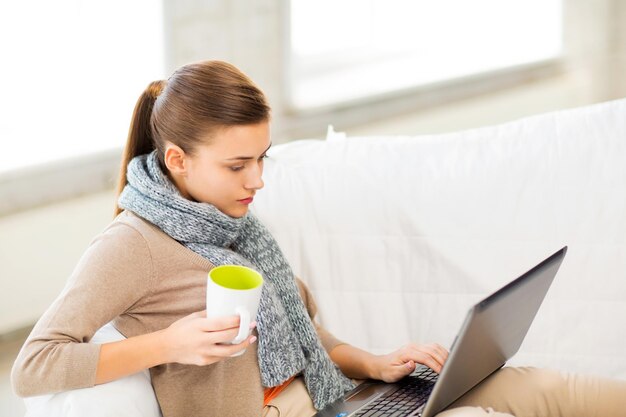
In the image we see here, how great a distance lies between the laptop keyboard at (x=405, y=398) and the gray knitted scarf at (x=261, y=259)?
0.08 m

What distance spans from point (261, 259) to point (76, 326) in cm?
41

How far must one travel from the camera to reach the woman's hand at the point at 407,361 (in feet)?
5.95

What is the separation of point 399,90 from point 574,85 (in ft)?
3.36

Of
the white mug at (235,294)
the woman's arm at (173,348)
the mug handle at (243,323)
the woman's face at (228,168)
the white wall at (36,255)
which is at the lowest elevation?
the white wall at (36,255)

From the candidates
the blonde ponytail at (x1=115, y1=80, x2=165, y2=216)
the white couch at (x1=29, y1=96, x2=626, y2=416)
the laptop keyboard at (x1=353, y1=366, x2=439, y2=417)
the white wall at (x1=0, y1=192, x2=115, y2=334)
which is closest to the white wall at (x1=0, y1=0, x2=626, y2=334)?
the white wall at (x1=0, y1=192, x2=115, y2=334)

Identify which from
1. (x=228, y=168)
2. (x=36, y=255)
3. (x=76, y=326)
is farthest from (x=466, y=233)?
(x=36, y=255)

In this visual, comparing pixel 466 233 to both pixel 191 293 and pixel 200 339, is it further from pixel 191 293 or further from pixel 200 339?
pixel 200 339

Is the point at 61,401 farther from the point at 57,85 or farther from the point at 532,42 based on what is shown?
the point at 532,42

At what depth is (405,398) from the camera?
5.88 ft

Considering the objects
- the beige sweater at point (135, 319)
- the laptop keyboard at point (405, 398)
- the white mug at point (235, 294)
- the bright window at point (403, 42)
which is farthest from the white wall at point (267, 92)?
the white mug at point (235, 294)

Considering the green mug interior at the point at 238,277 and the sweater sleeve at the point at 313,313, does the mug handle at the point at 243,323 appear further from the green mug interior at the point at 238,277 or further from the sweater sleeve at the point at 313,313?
the sweater sleeve at the point at 313,313

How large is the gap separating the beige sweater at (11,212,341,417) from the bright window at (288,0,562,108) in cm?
208

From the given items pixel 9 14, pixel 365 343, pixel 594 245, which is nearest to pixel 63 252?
pixel 9 14

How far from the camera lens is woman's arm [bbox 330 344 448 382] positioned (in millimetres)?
1816
